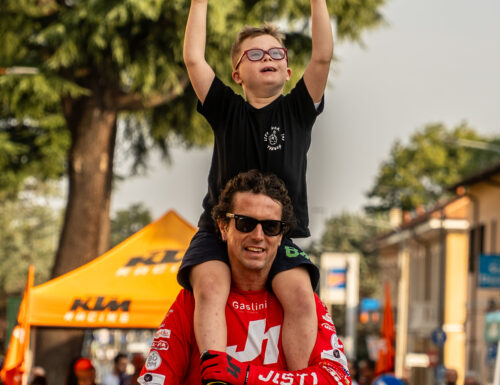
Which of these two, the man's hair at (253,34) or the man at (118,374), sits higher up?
the man's hair at (253,34)

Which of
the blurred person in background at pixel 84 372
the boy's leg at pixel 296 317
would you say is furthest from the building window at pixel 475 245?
the boy's leg at pixel 296 317

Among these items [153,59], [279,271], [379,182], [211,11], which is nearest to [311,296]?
[279,271]

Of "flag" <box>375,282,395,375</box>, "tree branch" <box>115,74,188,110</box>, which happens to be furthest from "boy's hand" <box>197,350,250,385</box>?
"flag" <box>375,282,395,375</box>

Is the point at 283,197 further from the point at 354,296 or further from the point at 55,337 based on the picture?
the point at 354,296

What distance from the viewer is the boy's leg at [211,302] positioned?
484 centimetres

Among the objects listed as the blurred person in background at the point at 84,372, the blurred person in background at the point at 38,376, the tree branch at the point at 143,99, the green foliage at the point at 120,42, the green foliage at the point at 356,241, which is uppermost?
the green foliage at the point at 356,241

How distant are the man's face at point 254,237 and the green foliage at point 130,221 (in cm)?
2737

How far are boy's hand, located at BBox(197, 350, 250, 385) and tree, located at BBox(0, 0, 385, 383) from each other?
12338 mm

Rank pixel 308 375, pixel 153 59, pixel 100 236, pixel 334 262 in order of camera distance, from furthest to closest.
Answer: pixel 334 262, pixel 100 236, pixel 153 59, pixel 308 375

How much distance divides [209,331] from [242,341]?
18 centimetres

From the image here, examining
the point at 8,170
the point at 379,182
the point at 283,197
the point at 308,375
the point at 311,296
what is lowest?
the point at 308,375

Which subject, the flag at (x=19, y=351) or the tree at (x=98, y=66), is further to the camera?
the tree at (x=98, y=66)

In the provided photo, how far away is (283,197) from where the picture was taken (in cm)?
485

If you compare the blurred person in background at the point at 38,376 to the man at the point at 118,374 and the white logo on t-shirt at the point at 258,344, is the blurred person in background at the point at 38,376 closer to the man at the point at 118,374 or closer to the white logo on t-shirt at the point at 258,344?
the man at the point at 118,374
